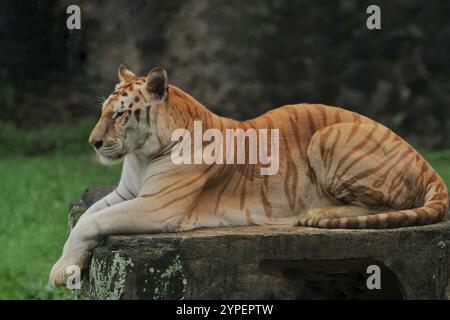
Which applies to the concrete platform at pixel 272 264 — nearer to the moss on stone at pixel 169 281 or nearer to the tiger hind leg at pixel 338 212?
the moss on stone at pixel 169 281

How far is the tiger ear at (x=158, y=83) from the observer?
4.32 m

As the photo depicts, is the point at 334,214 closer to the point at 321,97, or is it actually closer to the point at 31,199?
the point at 31,199

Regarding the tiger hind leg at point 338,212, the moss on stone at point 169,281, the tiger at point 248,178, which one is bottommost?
the moss on stone at point 169,281

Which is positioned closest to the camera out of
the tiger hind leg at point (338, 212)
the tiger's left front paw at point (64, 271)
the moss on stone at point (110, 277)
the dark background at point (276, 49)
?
the moss on stone at point (110, 277)

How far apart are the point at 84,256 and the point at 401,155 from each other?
1.63 m

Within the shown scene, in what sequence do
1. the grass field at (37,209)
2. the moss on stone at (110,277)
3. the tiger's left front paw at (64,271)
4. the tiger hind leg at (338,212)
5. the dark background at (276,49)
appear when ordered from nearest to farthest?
the moss on stone at (110,277) < the tiger's left front paw at (64,271) < the tiger hind leg at (338,212) < the grass field at (37,209) < the dark background at (276,49)

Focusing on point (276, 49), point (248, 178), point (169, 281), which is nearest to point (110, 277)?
point (169, 281)

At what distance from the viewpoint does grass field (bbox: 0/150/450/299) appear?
20.4 feet

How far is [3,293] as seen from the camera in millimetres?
5887

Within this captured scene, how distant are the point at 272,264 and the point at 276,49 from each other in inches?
267

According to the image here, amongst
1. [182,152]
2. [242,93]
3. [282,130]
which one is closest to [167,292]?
[182,152]

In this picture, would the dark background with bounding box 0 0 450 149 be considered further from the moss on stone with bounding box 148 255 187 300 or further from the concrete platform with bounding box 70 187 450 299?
the moss on stone with bounding box 148 255 187 300

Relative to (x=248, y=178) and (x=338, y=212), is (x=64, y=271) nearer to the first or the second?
(x=248, y=178)

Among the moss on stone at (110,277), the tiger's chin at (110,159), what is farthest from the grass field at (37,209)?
the tiger's chin at (110,159)
